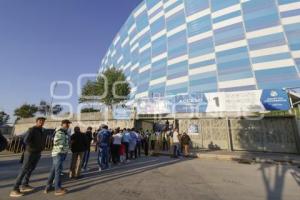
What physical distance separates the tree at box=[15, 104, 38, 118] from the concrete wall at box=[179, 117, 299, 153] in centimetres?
5565

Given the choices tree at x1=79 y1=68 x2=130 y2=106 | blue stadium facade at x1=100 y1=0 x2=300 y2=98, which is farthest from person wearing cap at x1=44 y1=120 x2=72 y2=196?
blue stadium facade at x1=100 y1=0 x2=300 y2=98

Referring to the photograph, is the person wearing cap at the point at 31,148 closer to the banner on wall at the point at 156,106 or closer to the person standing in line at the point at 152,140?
the person standing in line at the point at 152,140

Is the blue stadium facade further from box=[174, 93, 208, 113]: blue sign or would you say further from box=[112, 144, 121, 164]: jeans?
box=[112, 144, 121, 164]: jeans

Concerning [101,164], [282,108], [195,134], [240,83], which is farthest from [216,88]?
[101,164]

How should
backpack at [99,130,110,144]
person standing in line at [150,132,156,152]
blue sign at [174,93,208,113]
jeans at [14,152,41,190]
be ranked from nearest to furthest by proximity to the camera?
1. jeans at [14,152,41,190]
2. backpack at [99,130,110,144]
3. blue sign at [174,93,208,113]
4. person standing in line at [150,132,156,152]

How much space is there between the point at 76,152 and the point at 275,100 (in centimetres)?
1365

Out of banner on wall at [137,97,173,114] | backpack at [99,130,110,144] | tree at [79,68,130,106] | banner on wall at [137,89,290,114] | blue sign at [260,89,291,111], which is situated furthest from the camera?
tree at [79,68,130,106]

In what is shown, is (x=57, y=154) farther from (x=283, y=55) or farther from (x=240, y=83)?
(x=283, y=55)

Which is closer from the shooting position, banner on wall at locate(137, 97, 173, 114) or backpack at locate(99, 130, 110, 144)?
backpack at locate(99, 130, 110, 144)

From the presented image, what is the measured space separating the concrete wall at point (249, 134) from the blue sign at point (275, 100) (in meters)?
1.83

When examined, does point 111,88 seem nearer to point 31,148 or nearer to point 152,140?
point 152,140

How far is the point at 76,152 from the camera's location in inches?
240

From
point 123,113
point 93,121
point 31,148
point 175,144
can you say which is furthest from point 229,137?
point 93,121

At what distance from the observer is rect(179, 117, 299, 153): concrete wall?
14359mm
